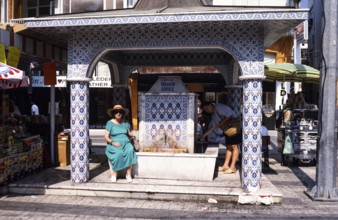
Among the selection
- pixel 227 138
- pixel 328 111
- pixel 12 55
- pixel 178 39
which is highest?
pixel 178 39

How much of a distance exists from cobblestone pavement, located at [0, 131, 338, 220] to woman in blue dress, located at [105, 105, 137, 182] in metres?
0.79

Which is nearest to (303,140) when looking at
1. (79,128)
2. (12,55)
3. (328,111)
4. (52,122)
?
(328,111)

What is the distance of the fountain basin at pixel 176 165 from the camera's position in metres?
8.01

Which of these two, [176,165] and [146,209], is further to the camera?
[176,165]

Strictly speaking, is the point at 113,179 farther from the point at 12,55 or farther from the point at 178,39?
the point at 12,55

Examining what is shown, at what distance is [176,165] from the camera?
810cm

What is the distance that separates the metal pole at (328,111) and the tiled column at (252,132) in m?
1.18

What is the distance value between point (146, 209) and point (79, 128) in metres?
2.20

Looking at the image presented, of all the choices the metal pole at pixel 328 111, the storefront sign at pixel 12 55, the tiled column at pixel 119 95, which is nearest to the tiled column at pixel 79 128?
the storefront sign at pixel 12 55

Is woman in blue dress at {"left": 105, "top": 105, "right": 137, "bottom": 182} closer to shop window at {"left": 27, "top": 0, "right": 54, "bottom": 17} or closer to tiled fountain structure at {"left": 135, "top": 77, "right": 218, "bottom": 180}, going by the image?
tiled fountain structure at {"left": 135, "top": 77, "right": 218, "bottom": 180}

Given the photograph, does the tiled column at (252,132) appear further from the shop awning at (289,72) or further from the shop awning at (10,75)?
the shop awning at (289,72)

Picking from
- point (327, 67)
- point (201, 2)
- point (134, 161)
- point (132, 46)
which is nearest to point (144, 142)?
point (134, 161)

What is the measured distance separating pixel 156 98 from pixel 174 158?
149cm

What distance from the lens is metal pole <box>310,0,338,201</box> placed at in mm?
7359
